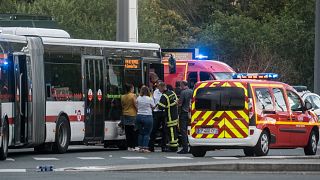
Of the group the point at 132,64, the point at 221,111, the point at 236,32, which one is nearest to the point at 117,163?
the point at 221,111

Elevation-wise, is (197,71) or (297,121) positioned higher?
(197,71)

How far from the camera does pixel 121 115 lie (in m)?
30.5

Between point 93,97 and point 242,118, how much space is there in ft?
17.0

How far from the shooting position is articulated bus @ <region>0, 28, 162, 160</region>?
2577cm

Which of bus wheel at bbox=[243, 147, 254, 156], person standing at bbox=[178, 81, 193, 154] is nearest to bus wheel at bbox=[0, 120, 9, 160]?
person standing at bbox=[178, 81, 193, 154]

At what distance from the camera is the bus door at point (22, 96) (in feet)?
85.1

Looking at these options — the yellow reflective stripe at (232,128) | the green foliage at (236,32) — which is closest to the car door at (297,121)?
the yellow reflective stripe at (232,128)

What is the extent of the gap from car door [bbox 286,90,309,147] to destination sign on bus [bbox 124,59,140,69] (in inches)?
208

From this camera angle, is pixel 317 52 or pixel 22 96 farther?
pixel 317 52

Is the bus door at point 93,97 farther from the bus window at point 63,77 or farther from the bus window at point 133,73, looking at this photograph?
the bus window at point 133,73

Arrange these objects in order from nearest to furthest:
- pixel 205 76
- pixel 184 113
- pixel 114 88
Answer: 1. pixel 184 113
2. pixel 114 88
3. pixel 205 76

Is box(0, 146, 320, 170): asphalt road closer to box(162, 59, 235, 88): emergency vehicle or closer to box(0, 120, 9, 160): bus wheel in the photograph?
box(0, 120, 9, 160): bus wheel

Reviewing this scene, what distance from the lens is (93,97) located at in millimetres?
29562

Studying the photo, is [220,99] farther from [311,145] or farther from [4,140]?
[4,140]
